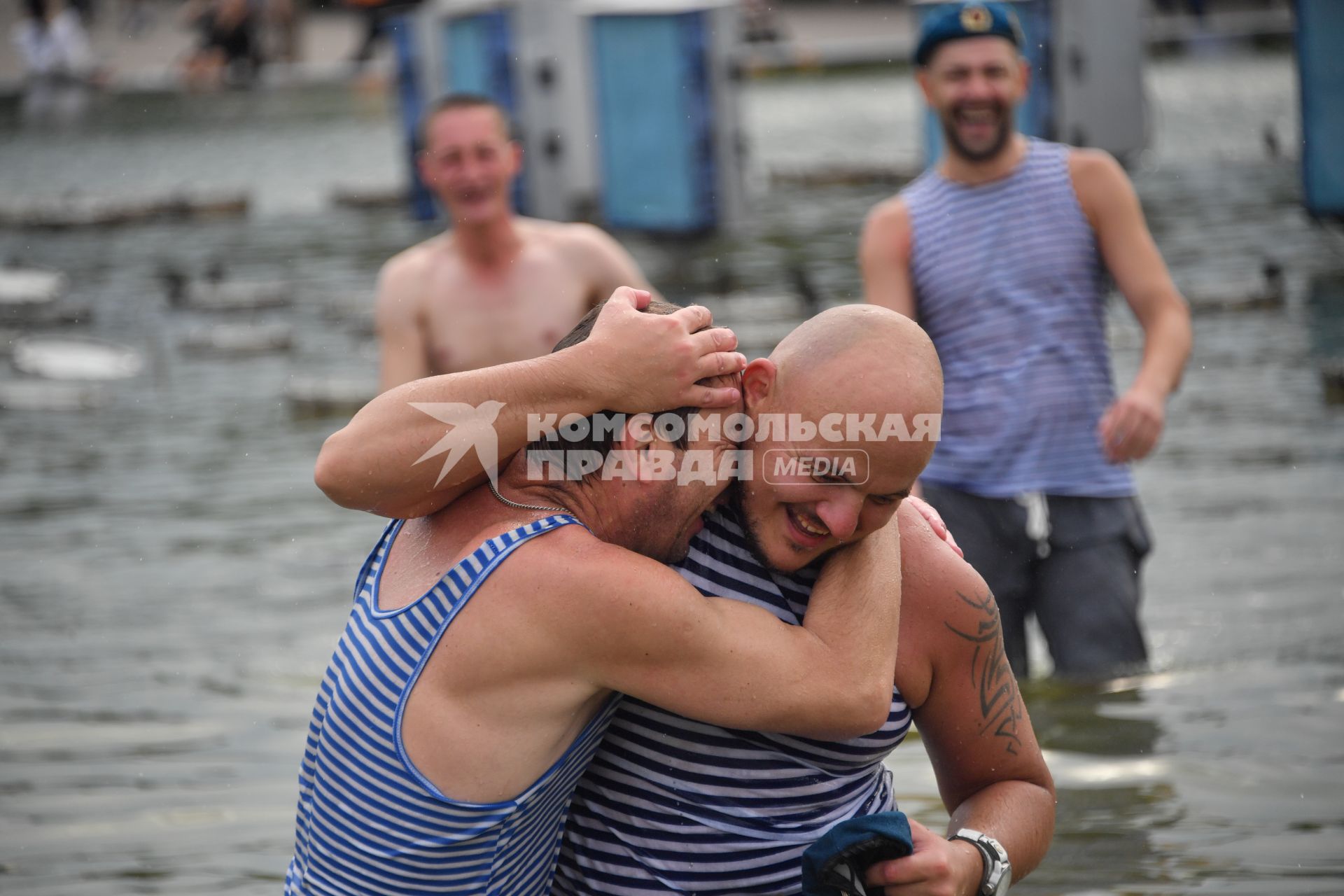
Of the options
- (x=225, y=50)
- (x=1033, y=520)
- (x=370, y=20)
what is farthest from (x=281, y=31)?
(x=1033, y=520)

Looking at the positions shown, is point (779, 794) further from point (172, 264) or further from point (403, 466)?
point (172, 264)

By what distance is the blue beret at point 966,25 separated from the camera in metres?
5.07

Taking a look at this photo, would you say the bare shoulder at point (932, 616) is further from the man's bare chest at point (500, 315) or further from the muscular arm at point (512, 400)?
the man's bare chest at point (500, 315)

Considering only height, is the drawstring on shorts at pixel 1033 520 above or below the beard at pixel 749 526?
below

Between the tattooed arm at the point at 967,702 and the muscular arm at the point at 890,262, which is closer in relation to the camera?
the tattooed arm at the point at 967,702

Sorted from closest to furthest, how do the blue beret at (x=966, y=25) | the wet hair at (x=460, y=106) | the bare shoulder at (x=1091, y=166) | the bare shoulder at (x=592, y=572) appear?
1. the bare shoulder at (x=592, y=572)
2. the bare shoulder at (x=1091, y=166)
3. the blue beret at (x=966, y=25)
4. the wet hair at (x=460, y=106)

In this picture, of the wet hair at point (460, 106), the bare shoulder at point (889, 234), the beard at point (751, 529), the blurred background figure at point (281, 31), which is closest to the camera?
the beard at point (751, 529)

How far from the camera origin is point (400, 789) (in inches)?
92.7

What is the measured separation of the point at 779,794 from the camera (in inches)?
100

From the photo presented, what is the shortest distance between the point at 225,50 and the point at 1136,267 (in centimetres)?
2658

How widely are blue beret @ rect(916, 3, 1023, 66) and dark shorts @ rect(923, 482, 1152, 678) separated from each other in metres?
1.46

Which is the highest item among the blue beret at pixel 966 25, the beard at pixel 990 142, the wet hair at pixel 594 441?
the blue beret at pixel 966 25

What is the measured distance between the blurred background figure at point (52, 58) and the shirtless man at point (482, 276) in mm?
23204

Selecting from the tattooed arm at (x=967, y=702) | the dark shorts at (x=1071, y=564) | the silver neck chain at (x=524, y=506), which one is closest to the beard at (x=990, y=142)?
the dark shorts at (x=1071, y=564)
